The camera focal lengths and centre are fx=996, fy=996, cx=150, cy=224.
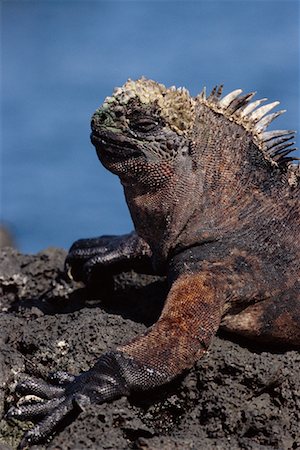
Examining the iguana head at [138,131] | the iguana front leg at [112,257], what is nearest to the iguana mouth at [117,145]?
the iguana head at [138,131]

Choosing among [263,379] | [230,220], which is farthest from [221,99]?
[263,379]

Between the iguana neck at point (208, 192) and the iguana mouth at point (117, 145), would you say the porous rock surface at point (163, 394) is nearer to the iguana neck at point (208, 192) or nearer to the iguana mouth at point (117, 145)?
the iguana neck at point (208, 192)

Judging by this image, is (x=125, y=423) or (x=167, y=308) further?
(x=167, y=308)

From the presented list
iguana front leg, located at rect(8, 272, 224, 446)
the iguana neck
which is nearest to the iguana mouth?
the iguana neck

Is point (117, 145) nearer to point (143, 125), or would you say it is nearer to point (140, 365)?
point (143, 125)

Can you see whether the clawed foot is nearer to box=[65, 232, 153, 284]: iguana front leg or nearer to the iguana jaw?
the iguana jaw

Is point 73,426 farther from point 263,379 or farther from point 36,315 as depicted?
point 36,315
